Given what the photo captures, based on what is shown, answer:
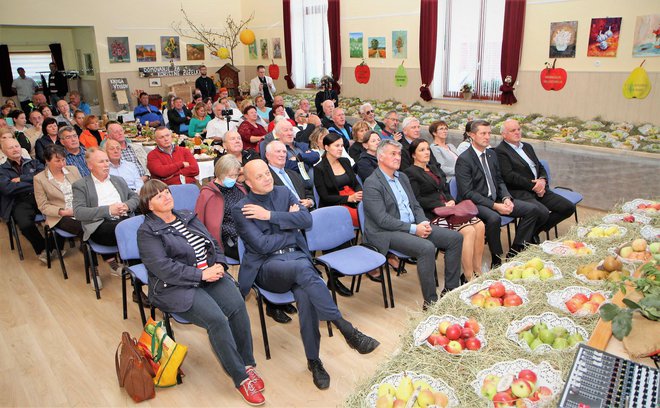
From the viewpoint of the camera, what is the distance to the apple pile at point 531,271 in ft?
11.1

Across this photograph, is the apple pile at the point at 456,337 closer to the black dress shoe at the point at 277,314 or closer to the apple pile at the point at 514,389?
the apple pile at the point at 514,389

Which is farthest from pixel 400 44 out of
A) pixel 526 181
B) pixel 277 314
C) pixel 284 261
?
pixel 284 261

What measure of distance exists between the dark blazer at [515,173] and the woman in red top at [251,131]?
361 cm

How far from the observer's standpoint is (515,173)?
560 centimetres

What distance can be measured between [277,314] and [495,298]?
206 centimetres

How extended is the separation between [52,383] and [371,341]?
7.56ft

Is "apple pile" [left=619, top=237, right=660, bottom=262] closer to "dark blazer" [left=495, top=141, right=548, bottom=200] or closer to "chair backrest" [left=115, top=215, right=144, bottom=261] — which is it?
"dark blazer" [left=495, top=141, right=548, bottom=200]

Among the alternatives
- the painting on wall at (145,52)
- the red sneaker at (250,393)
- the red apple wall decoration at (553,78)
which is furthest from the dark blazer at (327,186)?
the painting on wall at (145,52)

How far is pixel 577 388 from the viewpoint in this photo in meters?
1.99

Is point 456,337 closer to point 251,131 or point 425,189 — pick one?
point 425,189

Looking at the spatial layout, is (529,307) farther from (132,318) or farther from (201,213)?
(132,318)

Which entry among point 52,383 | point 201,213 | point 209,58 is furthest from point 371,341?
point 209,58

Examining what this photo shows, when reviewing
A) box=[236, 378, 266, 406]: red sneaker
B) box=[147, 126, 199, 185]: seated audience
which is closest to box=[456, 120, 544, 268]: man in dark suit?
box=[236, 378, 266, 406]: red sneaker

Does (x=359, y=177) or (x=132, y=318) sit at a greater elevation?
(x=359, y=177)
